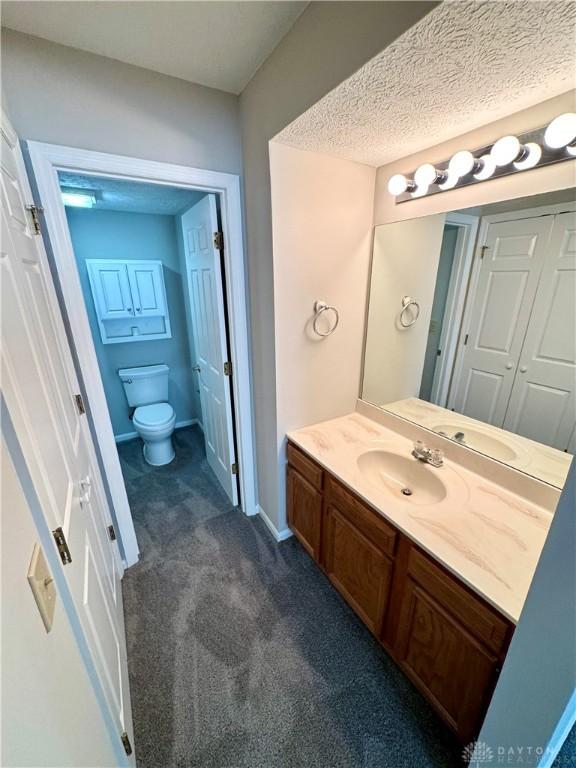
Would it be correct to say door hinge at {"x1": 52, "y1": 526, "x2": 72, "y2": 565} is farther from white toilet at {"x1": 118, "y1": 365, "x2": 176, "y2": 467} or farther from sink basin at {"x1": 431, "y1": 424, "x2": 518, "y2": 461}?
white toilet at {"x1": 118, "y1": 365, "x2": 176, "y2": 467}

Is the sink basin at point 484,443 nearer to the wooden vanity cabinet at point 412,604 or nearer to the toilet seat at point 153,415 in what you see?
the wooden vanity cabinet at point 412,604

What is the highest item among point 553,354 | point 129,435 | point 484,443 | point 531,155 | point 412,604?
point 531,155

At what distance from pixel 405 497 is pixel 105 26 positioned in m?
2.22

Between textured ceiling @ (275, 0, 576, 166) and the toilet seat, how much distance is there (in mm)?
2226

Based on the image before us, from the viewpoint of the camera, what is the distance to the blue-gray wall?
2678 mm

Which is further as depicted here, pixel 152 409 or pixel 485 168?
pixel 152 409

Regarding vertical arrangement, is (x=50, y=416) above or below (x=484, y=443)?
above

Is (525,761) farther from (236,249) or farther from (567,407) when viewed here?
(236,249)

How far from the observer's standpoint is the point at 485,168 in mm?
1223

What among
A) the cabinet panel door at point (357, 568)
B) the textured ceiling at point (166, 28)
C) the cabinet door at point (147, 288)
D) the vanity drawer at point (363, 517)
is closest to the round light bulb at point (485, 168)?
the textured ceiling at point (166, 28)

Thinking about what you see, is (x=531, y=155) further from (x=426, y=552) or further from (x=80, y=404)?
(x=80, y=404)

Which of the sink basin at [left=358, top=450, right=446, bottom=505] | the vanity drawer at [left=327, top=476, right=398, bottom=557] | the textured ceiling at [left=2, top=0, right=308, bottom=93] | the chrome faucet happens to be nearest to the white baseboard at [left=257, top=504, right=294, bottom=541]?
the vanity drawer at [left=327, top=476, right=398, bottom=557]

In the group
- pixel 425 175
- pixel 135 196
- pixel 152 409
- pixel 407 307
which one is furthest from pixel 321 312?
pixel 152 409

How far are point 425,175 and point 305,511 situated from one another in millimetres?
1790
